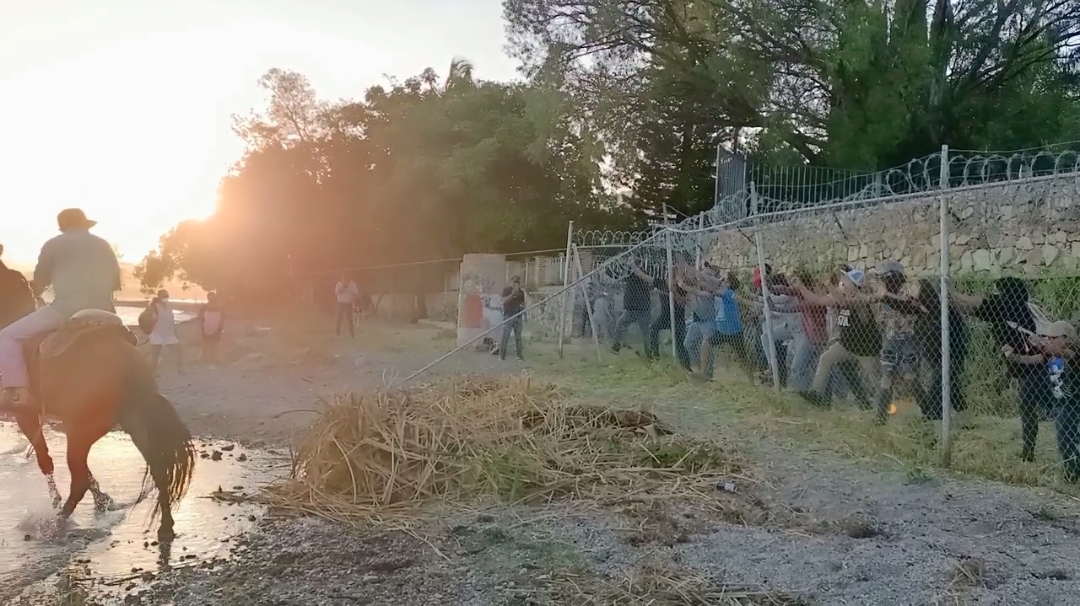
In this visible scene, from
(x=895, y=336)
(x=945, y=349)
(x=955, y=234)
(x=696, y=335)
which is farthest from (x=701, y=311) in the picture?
(x=945, y=349)

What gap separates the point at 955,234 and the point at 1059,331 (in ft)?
18.5

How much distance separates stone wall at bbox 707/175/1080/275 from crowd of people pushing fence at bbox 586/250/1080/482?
1.26 m

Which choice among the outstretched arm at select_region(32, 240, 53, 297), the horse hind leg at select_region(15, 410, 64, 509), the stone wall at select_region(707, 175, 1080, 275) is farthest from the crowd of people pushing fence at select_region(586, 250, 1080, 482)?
the horse hind leg at select_region(15, 410, 64, 509)

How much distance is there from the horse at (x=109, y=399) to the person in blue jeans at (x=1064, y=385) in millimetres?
5870

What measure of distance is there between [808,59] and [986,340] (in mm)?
9302

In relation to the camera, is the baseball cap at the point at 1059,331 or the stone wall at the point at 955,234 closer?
the baseball cap at the point at 1059,331

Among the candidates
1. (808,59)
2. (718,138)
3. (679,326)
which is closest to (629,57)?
(718,138)

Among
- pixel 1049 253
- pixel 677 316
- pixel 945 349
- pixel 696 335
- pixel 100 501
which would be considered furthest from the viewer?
pixel 677 316

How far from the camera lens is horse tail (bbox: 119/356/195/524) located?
5.20m

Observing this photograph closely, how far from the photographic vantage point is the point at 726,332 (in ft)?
34.1

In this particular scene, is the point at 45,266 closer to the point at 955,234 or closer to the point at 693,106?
the point at 955,234

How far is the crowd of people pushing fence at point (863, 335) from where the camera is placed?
6242 millimetres

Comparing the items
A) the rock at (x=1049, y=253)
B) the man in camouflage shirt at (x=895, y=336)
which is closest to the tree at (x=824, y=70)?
Answer: the rock at (x=1049, y=253)

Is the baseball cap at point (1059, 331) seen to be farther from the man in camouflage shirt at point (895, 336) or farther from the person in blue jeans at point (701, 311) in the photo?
the person in blue jeans at point (701, 311)
